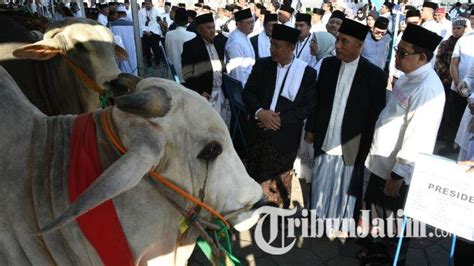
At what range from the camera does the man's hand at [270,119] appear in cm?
375

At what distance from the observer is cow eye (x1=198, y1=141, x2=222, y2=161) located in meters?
1.60

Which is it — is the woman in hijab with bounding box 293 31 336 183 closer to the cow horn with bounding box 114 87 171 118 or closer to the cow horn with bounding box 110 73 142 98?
the cow horn with bounding box 110 73 142 98

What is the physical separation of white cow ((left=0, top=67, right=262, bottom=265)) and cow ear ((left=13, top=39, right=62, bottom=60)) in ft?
3.90

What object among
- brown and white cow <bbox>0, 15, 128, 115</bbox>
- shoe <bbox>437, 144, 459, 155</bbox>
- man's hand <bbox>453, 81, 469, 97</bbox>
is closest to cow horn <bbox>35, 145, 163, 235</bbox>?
brown and white cow <bbox>0, 15, 128, 115</bbox>

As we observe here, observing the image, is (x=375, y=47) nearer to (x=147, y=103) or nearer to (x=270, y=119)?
→ (x=270, y=119)

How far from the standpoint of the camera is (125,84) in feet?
5.71

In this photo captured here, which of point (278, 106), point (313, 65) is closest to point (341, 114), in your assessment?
point (278, 106)

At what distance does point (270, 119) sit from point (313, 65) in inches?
89.6

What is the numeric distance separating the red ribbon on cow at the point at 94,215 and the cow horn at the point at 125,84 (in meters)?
0.25

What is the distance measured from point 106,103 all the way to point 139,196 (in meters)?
1.00

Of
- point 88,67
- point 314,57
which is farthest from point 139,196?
point 314,57

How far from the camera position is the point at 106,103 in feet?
7.82

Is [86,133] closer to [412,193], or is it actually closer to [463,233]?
[412,193]

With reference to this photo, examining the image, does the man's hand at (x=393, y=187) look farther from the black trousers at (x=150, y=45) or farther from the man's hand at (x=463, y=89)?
the black trousers at (x=150, y=45)
